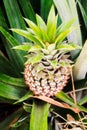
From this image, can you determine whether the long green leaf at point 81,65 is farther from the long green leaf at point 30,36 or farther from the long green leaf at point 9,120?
the long green leaf at point 9,120

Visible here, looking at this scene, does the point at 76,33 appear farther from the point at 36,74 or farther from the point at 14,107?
the point at 14,107

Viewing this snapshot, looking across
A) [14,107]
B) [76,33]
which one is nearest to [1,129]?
[14,107]

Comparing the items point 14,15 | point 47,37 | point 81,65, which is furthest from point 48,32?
point 14,15

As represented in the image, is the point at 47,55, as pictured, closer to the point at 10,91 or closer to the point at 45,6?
the point at 10,91

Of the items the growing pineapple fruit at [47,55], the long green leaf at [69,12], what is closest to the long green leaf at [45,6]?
the long green leaf at [69,12]

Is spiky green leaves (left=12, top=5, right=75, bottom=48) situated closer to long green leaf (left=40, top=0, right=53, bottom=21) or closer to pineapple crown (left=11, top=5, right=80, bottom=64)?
pineapple crown (left=11, top=5, right=80, bottom=64)

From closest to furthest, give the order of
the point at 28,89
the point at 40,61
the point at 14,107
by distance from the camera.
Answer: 1. the point at 40,61
2. the point at 28,89
3. the point at 14,107
